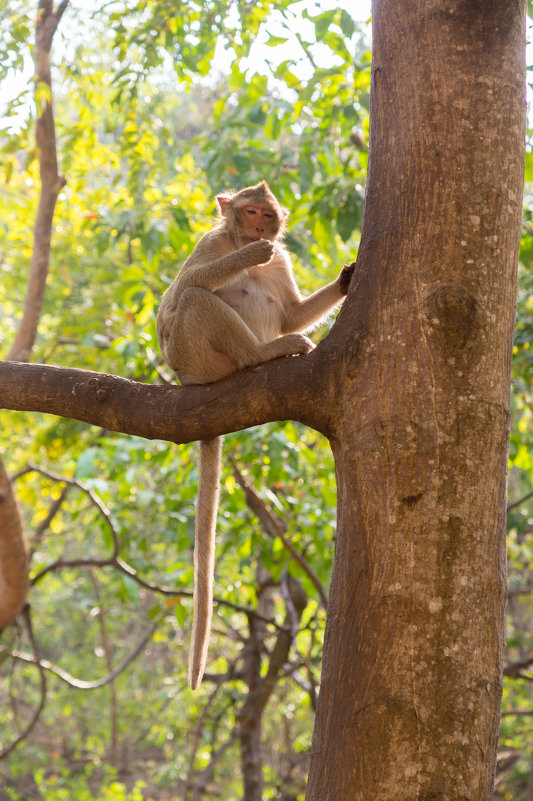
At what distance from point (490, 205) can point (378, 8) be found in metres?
0.74

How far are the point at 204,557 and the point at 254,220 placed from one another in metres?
1.51

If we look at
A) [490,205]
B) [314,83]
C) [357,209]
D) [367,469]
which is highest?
[314,83]

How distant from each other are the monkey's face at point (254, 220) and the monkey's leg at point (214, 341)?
0.46 metres

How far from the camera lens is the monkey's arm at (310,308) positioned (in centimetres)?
332

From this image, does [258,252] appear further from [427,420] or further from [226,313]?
[427,420]

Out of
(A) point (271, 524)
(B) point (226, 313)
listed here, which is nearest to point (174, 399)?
(B) point (226, 313)

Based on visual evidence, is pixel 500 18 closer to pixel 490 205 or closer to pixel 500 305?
pixel 490 205

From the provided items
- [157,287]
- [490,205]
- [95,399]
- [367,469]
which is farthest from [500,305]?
[157,287]

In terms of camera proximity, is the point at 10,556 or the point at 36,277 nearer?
the point at 10,556

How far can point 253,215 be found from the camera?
3371 millimetres

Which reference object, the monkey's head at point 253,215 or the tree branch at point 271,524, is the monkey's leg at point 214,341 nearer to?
the monkey's head at point 253,215

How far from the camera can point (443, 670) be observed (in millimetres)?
1532

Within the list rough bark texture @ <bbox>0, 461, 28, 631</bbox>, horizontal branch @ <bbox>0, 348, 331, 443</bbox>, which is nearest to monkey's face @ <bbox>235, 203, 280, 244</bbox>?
horizontal branch @ <bbox>0, 348, 331, 443</bbox>

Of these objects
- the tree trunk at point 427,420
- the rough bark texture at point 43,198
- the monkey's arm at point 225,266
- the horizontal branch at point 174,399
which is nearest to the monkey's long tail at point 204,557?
the horizontal branch at point 174,399
